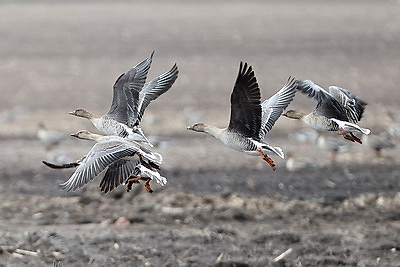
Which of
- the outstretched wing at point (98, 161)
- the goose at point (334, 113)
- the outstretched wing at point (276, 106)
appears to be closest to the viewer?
the outstretched wing at point (98, 161)

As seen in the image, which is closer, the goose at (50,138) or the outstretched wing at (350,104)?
the outstretched wing at (350,104)

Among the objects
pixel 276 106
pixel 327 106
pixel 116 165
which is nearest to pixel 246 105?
pixel 327 106

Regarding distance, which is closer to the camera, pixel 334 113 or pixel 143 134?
pixel 334 113

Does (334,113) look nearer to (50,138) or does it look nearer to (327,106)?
(327,106)

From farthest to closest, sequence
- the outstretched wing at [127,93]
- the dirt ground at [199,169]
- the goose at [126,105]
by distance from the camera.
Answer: the dirt ground at [199,169]
the outstretched wing at [127,93]
the goose at [126,105]

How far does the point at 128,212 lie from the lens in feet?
48.9

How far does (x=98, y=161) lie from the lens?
8.47m

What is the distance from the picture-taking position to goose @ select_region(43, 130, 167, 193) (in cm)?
838

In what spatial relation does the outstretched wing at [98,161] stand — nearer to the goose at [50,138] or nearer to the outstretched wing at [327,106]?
the outstretched wing at [327,106]

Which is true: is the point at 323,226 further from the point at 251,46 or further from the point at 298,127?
the point at 251,46

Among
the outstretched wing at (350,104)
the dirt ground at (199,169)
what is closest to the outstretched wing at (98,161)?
the outstretched wing at (350,104)

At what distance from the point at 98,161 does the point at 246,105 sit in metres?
1.52

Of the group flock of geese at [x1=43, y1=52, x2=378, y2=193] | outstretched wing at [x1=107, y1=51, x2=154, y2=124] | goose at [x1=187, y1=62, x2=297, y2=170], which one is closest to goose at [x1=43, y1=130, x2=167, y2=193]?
flock of geese at [x1=43, y1=52, x2=378, y2=193]

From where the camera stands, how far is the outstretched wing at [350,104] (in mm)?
9477
